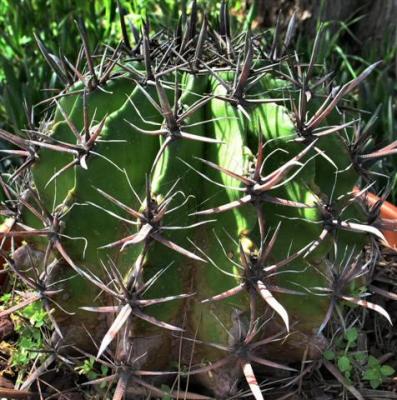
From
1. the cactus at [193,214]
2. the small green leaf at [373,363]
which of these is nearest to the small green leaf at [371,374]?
the small green leaf at [373,363]

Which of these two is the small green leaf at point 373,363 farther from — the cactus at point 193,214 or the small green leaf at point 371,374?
the cactus at point 193,214

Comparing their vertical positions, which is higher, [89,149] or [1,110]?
[89,149]

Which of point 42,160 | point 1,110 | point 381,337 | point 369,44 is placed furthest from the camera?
point 369,44

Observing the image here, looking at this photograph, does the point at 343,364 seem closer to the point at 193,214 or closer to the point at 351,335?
the point at 351,335

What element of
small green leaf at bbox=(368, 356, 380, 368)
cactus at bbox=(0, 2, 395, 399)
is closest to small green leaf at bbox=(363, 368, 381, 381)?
small green leaf at bbox=(368, 356, 380, 368)

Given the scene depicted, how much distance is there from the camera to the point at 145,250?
1.00m

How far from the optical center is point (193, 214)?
101 centimetres

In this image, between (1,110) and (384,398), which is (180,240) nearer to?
(384,398)

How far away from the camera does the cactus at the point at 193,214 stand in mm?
1006

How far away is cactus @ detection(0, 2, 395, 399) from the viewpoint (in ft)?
3.30

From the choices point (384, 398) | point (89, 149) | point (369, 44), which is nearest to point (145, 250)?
point (89, 149)

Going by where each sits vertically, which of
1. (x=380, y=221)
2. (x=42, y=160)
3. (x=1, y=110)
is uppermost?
(x=42, y=160)

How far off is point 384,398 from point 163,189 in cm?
61

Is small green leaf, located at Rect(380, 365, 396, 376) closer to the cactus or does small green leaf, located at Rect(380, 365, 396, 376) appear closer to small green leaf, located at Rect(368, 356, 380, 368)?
small green leaf, located at Rect(368, 356, 380, 368)
